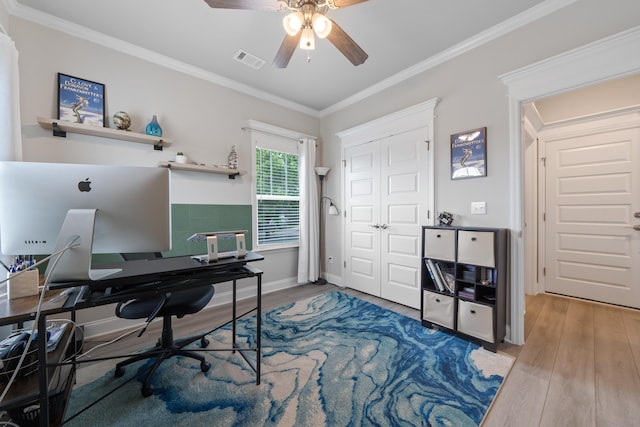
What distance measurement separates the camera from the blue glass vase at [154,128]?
253cm

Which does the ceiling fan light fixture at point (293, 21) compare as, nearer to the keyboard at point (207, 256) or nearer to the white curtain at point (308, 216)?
the keyboard at point (207, 256)

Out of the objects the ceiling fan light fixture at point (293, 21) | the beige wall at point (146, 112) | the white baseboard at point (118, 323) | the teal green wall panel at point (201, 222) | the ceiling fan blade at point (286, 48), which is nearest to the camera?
the ceiling fan light fixture at point (293, 21)

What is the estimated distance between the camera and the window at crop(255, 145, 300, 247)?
351 cm

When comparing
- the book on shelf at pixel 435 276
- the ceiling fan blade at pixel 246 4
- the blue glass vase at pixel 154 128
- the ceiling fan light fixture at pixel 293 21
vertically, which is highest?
the ceiling fan blade at pixel 246 4

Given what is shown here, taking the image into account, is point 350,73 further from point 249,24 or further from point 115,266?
point 115,266

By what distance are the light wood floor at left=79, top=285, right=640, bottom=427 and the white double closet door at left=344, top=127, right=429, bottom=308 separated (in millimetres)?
414

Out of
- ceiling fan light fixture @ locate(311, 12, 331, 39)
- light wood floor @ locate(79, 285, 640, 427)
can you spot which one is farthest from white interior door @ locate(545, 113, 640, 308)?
ceiling fan light fixture @ locate(311, 12, 331, 39)

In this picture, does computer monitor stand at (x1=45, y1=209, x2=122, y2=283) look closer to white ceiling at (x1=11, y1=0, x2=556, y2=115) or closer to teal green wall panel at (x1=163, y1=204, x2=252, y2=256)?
teal green wall panel at (x1=163, y1=204, x2=252, y2=256)

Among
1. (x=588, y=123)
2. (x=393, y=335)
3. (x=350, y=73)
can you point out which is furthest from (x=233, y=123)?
(x=588, y=123)

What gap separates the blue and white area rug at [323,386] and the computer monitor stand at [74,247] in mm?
935

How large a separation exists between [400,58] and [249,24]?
1.62 metres

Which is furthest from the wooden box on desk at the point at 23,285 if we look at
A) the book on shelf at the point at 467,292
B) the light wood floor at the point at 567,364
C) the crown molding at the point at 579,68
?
the crown molding at the point at 579,68

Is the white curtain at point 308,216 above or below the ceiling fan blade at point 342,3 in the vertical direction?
below

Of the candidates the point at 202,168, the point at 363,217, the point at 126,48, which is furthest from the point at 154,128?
the point at 363,217
